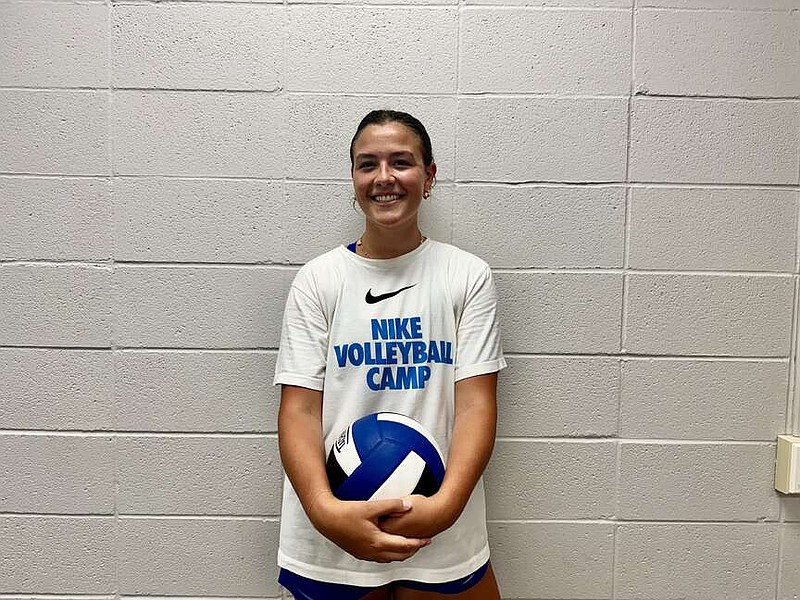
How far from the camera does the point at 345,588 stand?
155cm

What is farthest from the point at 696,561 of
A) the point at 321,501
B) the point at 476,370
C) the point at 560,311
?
the point at 321,501

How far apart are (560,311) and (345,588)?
83 cm

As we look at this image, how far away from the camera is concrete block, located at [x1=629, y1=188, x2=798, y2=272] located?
181 centimetres

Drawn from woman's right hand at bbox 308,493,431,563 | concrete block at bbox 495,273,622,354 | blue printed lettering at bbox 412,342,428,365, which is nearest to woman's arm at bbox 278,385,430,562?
woman's right hand at bbox 308,493,431,563

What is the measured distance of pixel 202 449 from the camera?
6.01 ft

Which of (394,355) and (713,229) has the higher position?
(713,229)

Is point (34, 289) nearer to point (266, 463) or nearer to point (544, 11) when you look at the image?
point (266, 463)

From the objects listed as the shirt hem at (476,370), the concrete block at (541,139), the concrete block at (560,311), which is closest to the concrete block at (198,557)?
the shirt hem at (476,370)

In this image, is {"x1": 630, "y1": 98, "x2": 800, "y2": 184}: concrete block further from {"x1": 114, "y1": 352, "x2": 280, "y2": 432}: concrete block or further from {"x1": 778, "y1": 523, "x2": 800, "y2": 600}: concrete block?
{"x1": 114, "y1": 352, "x2": 280, "y2": 432}: concrete block

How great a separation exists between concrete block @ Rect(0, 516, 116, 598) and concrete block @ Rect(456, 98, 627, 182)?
130 centimetres

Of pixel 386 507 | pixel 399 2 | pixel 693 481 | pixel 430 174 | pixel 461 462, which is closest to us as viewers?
pixel 386 507

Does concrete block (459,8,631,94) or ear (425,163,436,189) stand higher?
concrete block (459,8,631,94)

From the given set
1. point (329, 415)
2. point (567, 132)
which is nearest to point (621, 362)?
point (567, 132)

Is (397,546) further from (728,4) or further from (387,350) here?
(728,4)
